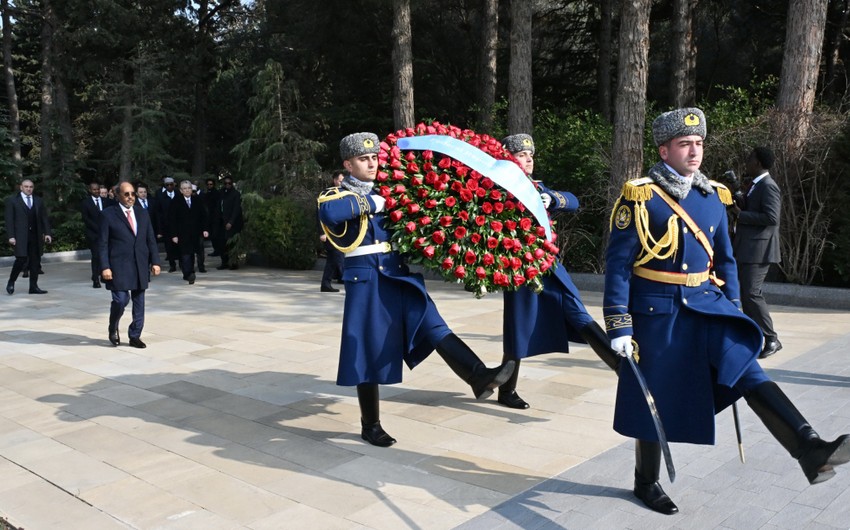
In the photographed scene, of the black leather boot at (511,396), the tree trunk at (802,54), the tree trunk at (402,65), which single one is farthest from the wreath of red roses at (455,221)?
the tree trunk at (402,65)

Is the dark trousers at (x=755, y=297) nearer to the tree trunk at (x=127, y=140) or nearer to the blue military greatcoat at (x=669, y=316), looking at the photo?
the blue military greatcoat at (x=669, y=316)

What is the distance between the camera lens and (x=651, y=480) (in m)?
3.88

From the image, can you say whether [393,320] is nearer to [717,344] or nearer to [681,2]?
[717,344]

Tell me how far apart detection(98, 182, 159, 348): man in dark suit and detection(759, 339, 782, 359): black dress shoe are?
612cm

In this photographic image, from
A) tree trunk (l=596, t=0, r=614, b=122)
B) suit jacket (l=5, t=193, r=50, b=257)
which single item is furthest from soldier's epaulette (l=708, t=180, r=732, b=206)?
tree trunk (l=596, t=0, r=614, b=122)

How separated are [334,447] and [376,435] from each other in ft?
0.92

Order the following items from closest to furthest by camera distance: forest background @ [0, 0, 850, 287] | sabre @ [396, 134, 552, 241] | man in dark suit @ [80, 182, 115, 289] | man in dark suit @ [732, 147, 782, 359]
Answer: sabre @ [396, 134, 552, 241] < man in dark suit @ [732, 147, 782, 359] < forest background @ [0, 0, 850, 287] < man in dark suit @ [80, 182, 115, 289]

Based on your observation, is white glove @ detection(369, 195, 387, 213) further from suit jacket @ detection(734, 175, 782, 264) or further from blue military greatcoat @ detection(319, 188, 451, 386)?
suit jacket @ detection(734, 175, 782, 264)

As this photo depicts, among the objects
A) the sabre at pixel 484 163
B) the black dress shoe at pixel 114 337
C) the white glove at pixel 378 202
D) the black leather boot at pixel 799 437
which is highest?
the sabre at pixel 484 163

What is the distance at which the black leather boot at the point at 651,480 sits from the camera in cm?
380

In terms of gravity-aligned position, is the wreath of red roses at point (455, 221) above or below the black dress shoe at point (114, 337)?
above

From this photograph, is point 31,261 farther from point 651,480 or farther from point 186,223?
point 651,480

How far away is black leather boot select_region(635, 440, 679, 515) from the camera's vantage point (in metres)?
3.80

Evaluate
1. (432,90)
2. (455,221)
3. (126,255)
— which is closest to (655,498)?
(455,221)
